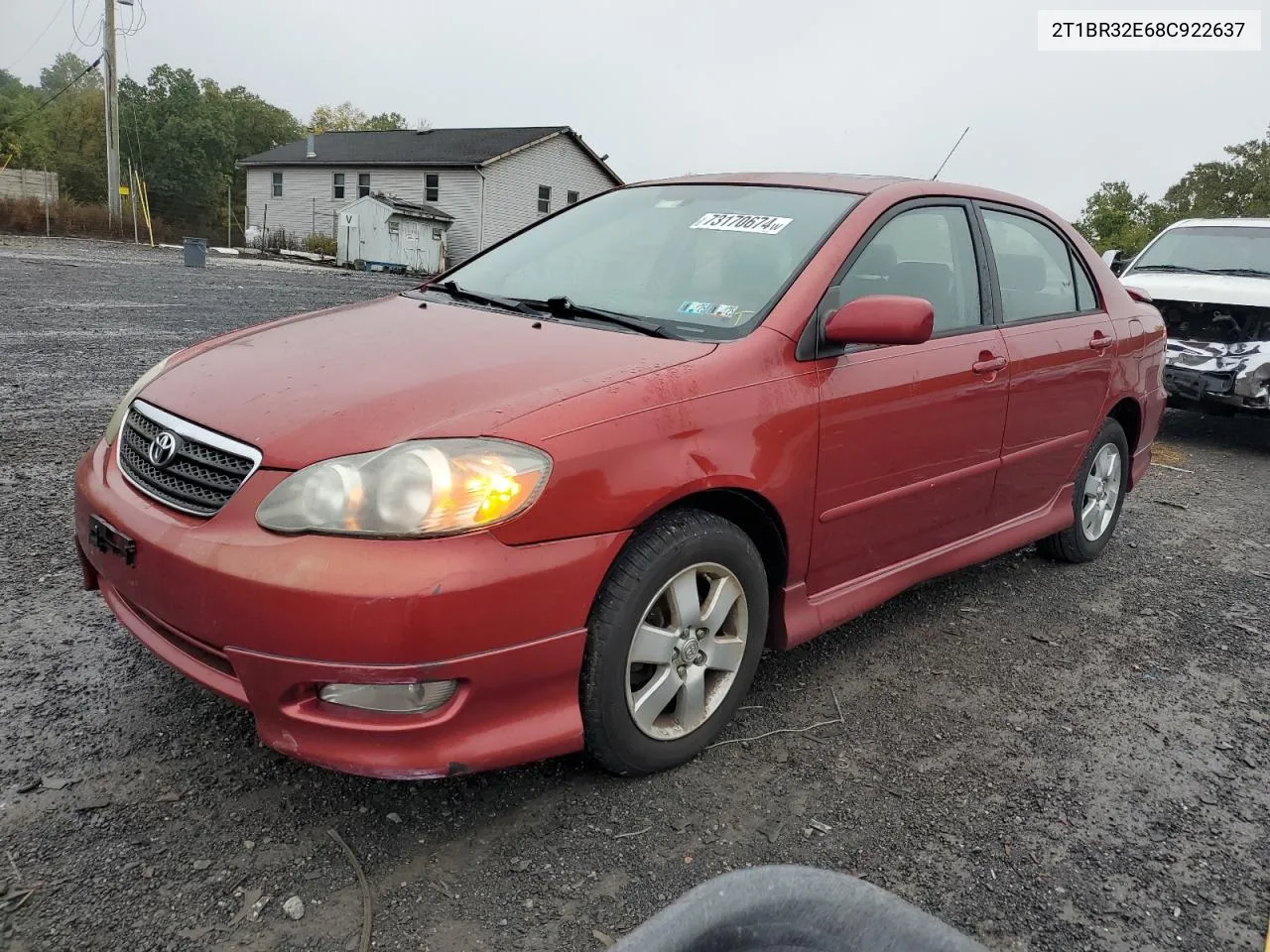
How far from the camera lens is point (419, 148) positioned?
41.8 meters

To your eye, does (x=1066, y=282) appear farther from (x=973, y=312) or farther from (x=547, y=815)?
(x=547, y=815)

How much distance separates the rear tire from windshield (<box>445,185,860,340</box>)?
1.98 metres

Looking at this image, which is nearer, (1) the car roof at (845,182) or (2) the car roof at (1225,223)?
(1) the car roof at (845,182)

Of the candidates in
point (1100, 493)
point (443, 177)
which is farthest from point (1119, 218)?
point (1100, 493)

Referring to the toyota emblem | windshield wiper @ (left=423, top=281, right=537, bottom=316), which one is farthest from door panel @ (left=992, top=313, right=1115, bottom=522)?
the toyota emblem

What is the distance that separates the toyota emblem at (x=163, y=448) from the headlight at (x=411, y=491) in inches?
16.2

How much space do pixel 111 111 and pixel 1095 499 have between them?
3710 centimetres

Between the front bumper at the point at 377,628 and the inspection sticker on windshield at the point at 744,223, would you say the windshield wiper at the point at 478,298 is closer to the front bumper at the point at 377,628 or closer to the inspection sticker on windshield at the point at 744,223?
the inspection sticker on windshield at the point at 744,223

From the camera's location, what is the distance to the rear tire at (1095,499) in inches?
175

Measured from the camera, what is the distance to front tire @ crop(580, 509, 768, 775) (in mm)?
2350

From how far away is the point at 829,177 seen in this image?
3629mm

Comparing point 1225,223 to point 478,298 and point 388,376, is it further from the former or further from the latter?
point 388,376

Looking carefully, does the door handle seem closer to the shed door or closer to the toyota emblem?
the toyota emblem

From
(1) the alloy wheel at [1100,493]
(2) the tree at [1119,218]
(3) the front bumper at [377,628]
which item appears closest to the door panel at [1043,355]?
(1) the alloy wheel at [1100,493]
